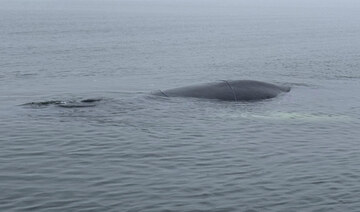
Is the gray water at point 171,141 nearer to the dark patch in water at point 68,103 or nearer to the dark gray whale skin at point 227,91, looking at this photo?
the dark patch in water at point 68,103

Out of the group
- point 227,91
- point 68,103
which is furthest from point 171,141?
point 227,91

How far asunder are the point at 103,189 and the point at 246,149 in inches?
332

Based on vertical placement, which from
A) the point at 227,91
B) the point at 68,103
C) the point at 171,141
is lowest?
the point at 171,141

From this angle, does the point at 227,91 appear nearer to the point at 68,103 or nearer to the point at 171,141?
the point at 68,103

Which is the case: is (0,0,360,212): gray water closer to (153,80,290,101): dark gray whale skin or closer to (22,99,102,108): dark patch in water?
(22,99,102,108): dark patch in water

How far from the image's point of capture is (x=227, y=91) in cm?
3931

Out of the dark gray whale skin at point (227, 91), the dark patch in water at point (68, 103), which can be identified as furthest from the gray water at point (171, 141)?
the dark gray whale skin at point (227, 91)

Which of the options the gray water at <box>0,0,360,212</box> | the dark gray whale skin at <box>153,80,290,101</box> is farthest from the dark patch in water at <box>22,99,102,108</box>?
the dark gray whale skin at <box>153,80,290,101</box>

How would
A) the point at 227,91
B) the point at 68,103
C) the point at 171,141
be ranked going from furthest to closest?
the point at 227,91
the point at 68,103
the point at 171,141

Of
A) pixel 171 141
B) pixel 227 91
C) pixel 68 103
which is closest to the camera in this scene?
pixel 171 141

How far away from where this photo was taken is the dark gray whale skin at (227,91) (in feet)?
128

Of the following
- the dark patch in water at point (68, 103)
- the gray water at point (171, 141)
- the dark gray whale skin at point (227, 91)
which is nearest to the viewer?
the gray water at point (171, 141)

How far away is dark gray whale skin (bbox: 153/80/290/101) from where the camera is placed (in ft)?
128

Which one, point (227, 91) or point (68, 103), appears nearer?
point (68, 103)
